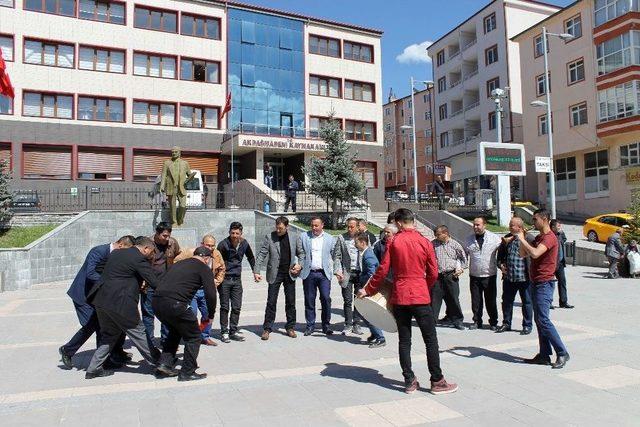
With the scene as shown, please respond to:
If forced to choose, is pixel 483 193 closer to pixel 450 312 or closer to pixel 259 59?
pixel 259 59

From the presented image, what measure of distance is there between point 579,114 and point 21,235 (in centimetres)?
3364

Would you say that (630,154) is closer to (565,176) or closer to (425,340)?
(565,176)

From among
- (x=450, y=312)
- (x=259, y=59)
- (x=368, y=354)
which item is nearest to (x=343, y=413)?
(x=368, y=354)

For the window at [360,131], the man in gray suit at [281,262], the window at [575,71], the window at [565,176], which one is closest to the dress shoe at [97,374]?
the man in gray suit at [281,262]

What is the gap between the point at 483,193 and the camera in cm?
3070

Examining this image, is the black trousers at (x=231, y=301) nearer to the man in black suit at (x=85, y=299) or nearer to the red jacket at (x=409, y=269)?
the man in black suit at (x=85, y=299)

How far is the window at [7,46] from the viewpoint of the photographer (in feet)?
88.6

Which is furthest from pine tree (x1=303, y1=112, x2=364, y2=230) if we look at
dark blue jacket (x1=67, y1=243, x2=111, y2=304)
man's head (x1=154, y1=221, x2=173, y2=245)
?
dark blue jacket (x1=67, y1=243, x2=111, y2=304)

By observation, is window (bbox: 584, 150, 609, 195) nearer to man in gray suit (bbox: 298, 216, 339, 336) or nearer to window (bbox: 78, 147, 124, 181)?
window (bbox: 78, 147, 124, 181)

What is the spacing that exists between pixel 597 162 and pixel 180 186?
92.7ft

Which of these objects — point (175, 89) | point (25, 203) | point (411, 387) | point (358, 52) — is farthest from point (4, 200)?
point (358, 52)

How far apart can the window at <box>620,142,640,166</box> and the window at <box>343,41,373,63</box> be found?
17595 millimetres

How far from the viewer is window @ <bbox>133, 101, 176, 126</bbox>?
2991 cm

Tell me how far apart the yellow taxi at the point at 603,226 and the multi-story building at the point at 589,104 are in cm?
982
